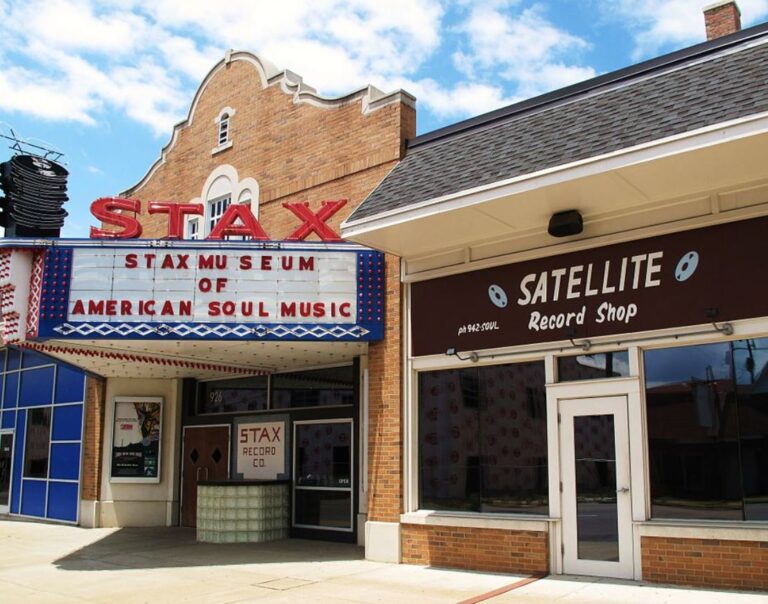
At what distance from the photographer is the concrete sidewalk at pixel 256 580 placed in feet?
30.2

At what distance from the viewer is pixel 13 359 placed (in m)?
22.3

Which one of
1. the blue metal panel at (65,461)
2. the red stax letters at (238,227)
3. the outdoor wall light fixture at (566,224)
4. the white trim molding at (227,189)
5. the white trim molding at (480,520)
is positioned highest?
the white trim molding at (227,189)

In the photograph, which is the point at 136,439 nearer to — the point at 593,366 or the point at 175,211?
the point at 175,211

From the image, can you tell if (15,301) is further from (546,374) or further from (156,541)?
(546,374)

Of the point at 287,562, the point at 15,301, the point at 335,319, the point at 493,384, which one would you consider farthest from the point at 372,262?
the point at 15,301

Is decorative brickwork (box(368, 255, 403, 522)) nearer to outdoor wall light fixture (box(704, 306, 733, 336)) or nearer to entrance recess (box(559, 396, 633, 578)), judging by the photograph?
entrance recess (box(559, 396, 633, 578))

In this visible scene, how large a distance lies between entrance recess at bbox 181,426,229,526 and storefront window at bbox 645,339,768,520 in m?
10.1

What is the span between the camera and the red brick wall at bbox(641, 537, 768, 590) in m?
8.70

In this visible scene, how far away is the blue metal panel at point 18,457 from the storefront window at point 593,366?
53.1ft

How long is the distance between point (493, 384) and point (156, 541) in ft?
25.7

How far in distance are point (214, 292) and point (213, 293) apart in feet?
0.08

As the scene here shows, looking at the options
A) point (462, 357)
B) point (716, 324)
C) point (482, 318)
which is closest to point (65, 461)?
point (462, 357)

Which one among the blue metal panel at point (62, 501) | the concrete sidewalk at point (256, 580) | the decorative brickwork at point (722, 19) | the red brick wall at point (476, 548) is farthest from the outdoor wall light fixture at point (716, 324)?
the blue metal panel at point (62, 501)

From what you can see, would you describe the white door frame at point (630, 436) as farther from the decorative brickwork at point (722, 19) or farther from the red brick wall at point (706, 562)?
the decorative brickwork at point (722, 19)
